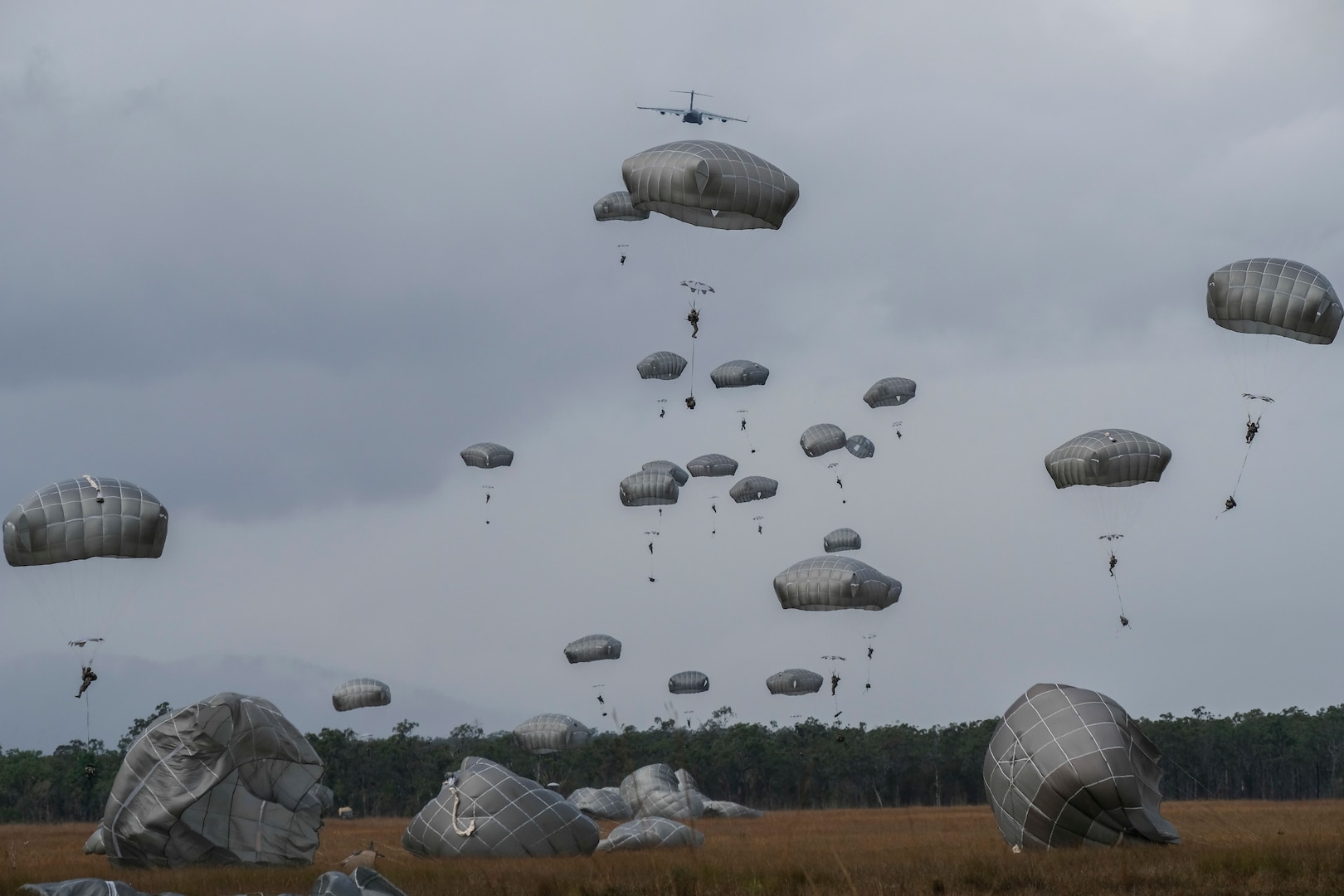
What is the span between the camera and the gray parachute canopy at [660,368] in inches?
2467

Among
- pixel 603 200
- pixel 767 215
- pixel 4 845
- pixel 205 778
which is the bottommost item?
pixel 4 845

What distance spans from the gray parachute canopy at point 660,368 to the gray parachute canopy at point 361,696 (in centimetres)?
2188

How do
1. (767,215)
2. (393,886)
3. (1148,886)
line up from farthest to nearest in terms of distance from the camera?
(767,215) → (1148,886) → (393,886)

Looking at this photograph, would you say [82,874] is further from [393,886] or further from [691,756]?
[691,756]

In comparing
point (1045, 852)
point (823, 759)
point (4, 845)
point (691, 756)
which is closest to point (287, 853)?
point (1045, 852)

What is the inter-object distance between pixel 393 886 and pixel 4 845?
28.2 m

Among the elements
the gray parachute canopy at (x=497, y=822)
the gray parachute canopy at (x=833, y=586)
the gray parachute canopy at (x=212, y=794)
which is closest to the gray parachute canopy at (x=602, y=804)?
the gray parachute canopy at (x=833, y=586)

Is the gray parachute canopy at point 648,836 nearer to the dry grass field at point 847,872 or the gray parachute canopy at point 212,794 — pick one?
the dry grass field at point 847,872

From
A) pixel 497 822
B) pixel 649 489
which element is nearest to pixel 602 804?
pixel 649 489

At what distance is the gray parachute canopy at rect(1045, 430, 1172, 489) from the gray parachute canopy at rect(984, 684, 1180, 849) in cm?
2048

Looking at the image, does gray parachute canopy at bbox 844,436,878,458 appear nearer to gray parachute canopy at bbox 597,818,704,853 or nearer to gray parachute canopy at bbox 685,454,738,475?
gray parachute canopy at bbox 685,454,738,475

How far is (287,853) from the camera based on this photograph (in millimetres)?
24094

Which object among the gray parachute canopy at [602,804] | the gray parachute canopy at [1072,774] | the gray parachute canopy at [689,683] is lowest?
the gray parachute canopy at [602,804]

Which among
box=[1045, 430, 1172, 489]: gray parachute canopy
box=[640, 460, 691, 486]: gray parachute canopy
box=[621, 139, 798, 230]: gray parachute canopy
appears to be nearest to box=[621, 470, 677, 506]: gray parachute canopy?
box=[640, 460, 691, 486]: gray parachute canopy
